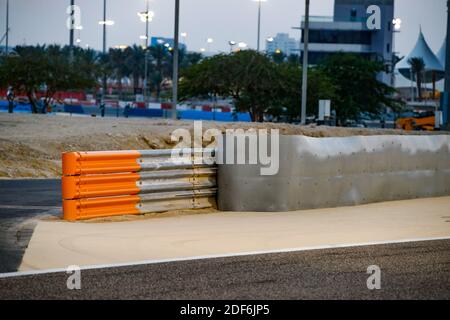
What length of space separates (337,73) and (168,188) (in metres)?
52.0

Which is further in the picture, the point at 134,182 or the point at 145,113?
the point at 145,113

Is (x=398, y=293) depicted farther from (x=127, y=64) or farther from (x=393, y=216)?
(x=127, y=64)

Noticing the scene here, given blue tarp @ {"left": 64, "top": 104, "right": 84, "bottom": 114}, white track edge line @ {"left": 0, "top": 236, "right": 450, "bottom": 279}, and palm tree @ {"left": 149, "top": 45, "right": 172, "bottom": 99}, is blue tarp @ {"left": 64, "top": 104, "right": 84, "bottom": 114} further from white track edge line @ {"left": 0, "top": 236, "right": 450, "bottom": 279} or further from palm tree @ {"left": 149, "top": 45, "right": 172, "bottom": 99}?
palm tree @ {"left": 149, "top": 45, "right": 172, "bottom": 99}

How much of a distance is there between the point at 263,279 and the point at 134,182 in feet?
16.7

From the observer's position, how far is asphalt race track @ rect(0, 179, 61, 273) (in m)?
9.67

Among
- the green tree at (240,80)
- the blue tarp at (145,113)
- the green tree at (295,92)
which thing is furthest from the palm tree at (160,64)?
the green tree at (240,80)

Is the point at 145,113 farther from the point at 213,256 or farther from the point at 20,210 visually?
the point at 213,256

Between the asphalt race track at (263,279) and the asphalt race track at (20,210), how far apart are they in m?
1.14

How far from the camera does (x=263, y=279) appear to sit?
8.28 m

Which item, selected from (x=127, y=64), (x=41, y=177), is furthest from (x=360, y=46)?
(x=41, y=177)

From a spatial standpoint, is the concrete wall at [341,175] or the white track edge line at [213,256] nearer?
the white track edge line at [213,256]

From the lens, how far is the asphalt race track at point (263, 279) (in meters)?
7.57

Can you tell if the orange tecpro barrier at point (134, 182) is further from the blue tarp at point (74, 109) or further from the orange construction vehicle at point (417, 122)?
the blue tarp at point (74, 109)

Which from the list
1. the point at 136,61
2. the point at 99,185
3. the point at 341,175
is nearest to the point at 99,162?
the point at 99,185
